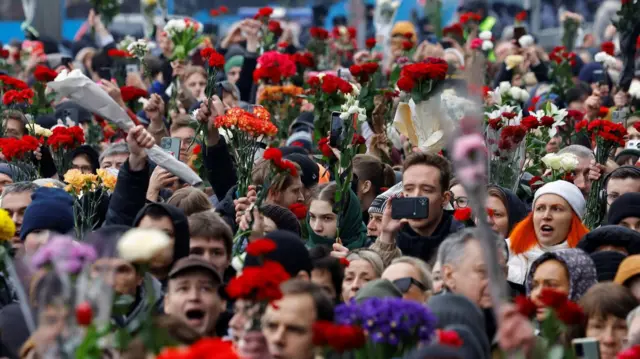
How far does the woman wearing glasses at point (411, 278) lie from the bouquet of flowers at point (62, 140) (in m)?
3.20

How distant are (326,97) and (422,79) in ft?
2.30

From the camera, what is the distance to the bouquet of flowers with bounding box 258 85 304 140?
1209 centimetres

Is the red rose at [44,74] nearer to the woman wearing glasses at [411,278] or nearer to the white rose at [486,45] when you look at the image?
the white rose at [486,45]

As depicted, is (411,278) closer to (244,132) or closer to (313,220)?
(313,220)

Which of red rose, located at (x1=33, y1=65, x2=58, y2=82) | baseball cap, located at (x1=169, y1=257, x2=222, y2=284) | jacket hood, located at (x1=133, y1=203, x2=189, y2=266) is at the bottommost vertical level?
jacket hood, located at (x1=133, y1=203, x2=189, y2=266)

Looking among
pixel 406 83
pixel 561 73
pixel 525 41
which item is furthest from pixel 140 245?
pixel 525 41

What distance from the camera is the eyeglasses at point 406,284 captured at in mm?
6609

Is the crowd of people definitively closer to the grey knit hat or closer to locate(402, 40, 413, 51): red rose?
the grey knit hat

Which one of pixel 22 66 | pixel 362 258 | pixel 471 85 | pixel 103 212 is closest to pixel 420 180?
pixel 362 258

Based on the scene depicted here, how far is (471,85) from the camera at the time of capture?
4500mm

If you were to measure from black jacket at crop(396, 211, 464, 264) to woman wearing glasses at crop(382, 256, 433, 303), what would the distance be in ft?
2.32

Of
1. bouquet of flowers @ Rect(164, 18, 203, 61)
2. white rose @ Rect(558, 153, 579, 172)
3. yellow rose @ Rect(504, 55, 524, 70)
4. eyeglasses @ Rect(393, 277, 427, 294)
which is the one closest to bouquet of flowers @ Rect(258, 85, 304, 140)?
bouquet of flowers @ Rect(164, 18, 203, 61)

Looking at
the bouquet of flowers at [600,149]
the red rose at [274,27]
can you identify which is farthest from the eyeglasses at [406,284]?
the red rose at [274,27]

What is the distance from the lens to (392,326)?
5020mm
